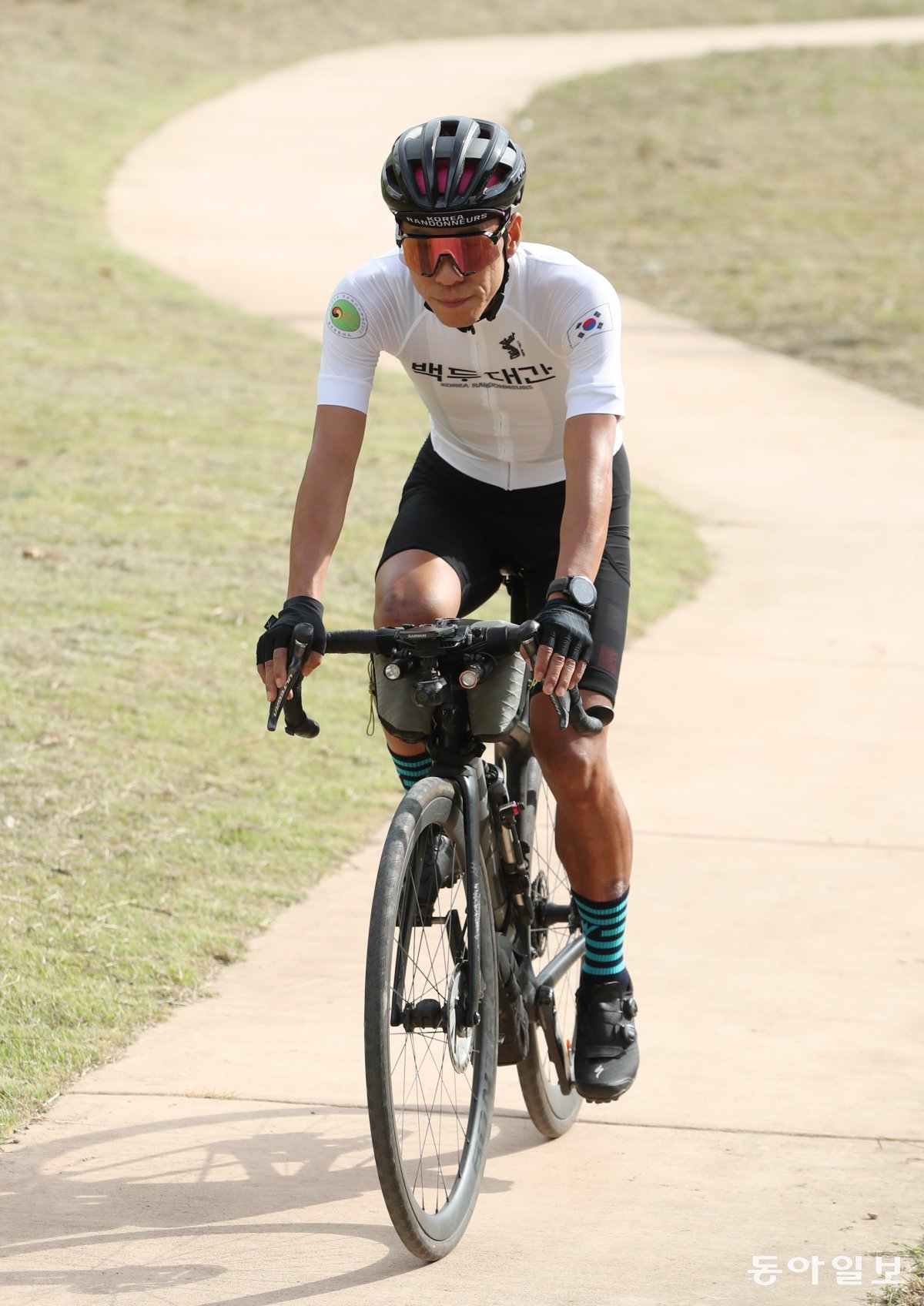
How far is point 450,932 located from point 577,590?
0.77 meters

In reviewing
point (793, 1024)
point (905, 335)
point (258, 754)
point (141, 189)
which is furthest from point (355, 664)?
point (141, 189)

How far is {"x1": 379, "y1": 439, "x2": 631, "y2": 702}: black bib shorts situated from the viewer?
3.87 metres

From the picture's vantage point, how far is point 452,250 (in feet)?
11.4

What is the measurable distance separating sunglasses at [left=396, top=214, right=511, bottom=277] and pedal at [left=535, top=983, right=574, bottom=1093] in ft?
5.22

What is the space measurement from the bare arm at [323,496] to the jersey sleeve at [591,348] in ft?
1.50

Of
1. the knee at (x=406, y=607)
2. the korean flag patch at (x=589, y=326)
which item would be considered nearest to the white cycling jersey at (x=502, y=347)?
the korean flag patch at (x=589, y=326)

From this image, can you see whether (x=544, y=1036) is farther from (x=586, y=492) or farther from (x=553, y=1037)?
(x=586, y=492)

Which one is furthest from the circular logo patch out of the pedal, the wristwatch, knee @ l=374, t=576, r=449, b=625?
the pedal

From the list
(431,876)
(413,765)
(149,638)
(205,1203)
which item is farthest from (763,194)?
(205,1203)

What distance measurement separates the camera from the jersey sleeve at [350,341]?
370 cm

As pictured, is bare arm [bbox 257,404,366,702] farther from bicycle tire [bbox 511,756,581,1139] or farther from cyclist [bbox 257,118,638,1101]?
bicycle tire [bbox 511,756,581,1139]

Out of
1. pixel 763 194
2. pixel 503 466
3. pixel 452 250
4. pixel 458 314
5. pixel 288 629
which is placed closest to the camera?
pixel 288 629

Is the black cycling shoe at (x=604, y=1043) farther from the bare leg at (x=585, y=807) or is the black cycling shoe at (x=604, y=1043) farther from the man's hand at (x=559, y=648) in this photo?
the man's hand at (x=559, y=648)

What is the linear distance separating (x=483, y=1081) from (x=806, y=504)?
6993 millimetres
